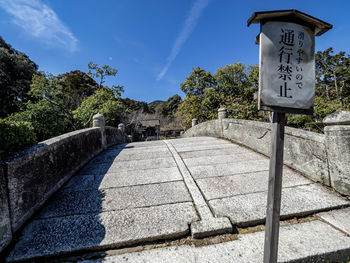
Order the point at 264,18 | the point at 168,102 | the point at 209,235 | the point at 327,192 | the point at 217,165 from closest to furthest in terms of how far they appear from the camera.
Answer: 1. the point at 264,18
2. the point at 209,235
3. the point at 327,192
4. the point at 217,165
5. the point at 168,102

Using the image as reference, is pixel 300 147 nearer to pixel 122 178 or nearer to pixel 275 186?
pixel 275 186

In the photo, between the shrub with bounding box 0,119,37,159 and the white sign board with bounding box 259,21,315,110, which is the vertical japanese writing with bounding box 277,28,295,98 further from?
the shrub with bounding box 0,119,37,159

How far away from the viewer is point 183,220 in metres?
Answer: 1.86

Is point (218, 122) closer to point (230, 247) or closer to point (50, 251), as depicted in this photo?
point (230, 247)

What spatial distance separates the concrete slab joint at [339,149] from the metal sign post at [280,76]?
4.96ft

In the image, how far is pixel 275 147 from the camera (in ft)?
4.03

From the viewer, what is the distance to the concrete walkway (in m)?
1.49

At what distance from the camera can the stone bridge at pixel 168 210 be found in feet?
4.95

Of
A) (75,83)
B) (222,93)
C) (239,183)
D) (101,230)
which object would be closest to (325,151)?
(239,183)

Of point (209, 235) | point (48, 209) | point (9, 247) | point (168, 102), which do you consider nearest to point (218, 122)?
point (209, 235)

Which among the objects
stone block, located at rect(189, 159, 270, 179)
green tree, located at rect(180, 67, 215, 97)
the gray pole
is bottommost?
stone block, located at rect(189, 159, 270, 179)

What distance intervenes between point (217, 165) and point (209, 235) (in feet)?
6.31

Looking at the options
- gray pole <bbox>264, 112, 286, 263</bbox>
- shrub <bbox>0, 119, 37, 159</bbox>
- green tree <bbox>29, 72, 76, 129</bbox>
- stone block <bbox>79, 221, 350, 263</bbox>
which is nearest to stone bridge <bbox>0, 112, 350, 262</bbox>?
stone block <bbox>79, 221, 350, 263</bbox>

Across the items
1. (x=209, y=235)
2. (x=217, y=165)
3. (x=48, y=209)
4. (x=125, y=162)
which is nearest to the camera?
(x=209, y=235)
